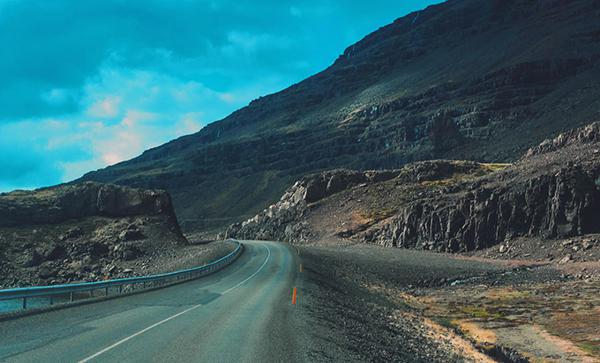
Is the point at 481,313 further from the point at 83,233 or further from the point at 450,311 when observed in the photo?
the point at 83,233

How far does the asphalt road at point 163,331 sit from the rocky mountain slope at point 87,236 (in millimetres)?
28674

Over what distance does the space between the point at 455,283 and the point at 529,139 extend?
11370 cm

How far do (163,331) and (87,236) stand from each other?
49443 millimetres

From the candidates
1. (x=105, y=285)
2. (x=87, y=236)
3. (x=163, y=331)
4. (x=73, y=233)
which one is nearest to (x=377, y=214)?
(x=87, y=236)

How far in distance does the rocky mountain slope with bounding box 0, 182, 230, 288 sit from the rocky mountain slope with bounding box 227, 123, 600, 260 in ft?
96.7

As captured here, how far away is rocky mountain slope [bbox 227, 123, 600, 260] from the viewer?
46250 millimetres

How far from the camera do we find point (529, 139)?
135 m

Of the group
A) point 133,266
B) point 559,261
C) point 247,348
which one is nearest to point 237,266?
point 133,266

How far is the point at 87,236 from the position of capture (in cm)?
5725

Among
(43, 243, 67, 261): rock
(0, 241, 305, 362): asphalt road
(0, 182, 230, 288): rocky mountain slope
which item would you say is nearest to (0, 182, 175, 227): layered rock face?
(0, 182, 230, 288): rocky mountain slope

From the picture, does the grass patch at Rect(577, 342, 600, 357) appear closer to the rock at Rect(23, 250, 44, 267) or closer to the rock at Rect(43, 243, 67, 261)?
the rock at Rect(43, 243, 67, 261)

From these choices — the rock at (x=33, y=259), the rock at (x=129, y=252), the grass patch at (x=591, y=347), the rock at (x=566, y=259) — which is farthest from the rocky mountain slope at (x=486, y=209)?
the rock at (x=33, y=259)

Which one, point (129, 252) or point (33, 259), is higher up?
point (129, 252)

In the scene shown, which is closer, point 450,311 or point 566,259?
point 450,311
